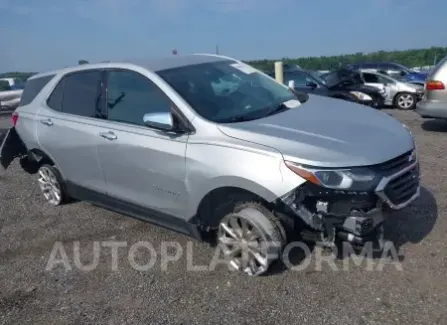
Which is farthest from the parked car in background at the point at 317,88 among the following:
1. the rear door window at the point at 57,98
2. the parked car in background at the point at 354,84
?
the rear door window at the point at 57,98

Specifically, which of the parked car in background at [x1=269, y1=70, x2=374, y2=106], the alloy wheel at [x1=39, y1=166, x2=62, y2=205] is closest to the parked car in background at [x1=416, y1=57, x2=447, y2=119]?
the parked car in background at [x1=269, y1=70, x2=374, y2=106]

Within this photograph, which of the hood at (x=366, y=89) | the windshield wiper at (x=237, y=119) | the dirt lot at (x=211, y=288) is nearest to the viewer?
the dirt lot at (x=211, y=288)

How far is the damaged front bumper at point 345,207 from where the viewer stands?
298 centimetres

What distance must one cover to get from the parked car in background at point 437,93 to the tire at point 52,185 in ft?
21.6

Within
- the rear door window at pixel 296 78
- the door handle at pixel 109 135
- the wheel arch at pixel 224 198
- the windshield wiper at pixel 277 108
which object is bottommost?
the rear door window at pixel 296 78

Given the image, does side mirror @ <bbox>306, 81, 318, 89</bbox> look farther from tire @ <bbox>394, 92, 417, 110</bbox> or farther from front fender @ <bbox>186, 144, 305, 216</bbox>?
front fender @ <bbox>186, 144, 305, 216</bbox>

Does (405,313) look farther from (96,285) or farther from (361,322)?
(96,285)

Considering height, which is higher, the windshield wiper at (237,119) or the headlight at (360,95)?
the windshield wiper at (237,119)

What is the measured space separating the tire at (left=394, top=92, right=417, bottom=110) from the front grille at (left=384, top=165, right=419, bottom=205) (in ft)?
32.8

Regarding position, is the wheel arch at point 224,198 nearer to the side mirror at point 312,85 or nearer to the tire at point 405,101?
the side mirror at point 312,85

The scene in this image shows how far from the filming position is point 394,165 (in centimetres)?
314

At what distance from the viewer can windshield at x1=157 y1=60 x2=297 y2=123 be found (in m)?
3.63

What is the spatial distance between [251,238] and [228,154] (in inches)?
27.3

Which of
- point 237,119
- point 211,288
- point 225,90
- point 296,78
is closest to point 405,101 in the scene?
point 296,78
